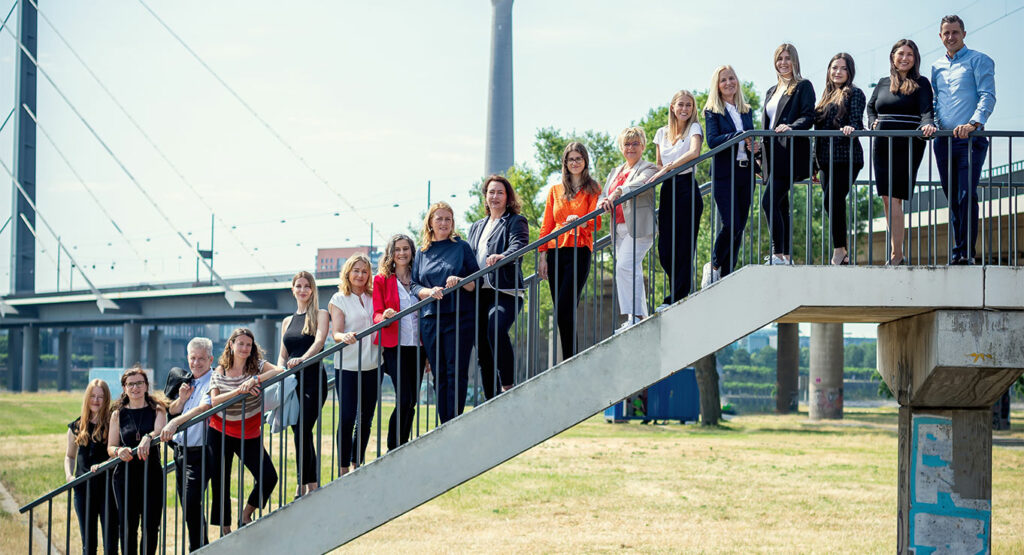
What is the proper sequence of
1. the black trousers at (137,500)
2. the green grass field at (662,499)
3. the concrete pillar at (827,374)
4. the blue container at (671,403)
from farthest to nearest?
the concrete pillar at (827,374), the blue container at (671,403), the green grass field at (662,499), the black trousers at (137,500)

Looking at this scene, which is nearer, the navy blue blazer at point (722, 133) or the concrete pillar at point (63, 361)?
the navy blue blazer at point (722, 133)

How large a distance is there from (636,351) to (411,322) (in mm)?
1685

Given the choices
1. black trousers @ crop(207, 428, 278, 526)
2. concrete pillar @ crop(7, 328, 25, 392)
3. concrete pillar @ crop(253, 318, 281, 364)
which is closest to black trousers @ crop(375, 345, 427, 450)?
black trousers @ crop(207, 428, 278, 526)

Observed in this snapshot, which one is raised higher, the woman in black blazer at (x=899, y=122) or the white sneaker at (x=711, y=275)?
the woman in black blazer at (x=899, y=122)

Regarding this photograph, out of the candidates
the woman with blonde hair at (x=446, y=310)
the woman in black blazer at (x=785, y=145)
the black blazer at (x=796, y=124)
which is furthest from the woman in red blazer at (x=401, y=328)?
the black blazer at (x=796, y=124)

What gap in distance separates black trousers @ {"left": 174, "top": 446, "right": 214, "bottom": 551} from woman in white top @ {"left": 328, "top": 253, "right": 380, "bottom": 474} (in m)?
1.10

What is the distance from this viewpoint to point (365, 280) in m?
8.16

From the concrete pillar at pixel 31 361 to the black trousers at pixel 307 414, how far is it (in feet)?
236

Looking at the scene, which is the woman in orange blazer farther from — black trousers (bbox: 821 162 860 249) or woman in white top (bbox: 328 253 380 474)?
black trousers (bbox: 821 162 860 249)

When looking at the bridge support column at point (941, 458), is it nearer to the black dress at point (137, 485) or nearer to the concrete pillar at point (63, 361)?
the black dress at point (137, 485)

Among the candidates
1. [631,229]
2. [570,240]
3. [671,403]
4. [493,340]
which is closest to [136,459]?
[493,340]

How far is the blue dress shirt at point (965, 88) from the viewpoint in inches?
311

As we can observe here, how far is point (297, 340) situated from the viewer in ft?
26.6

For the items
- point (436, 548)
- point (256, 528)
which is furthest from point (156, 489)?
point (436, 548)
